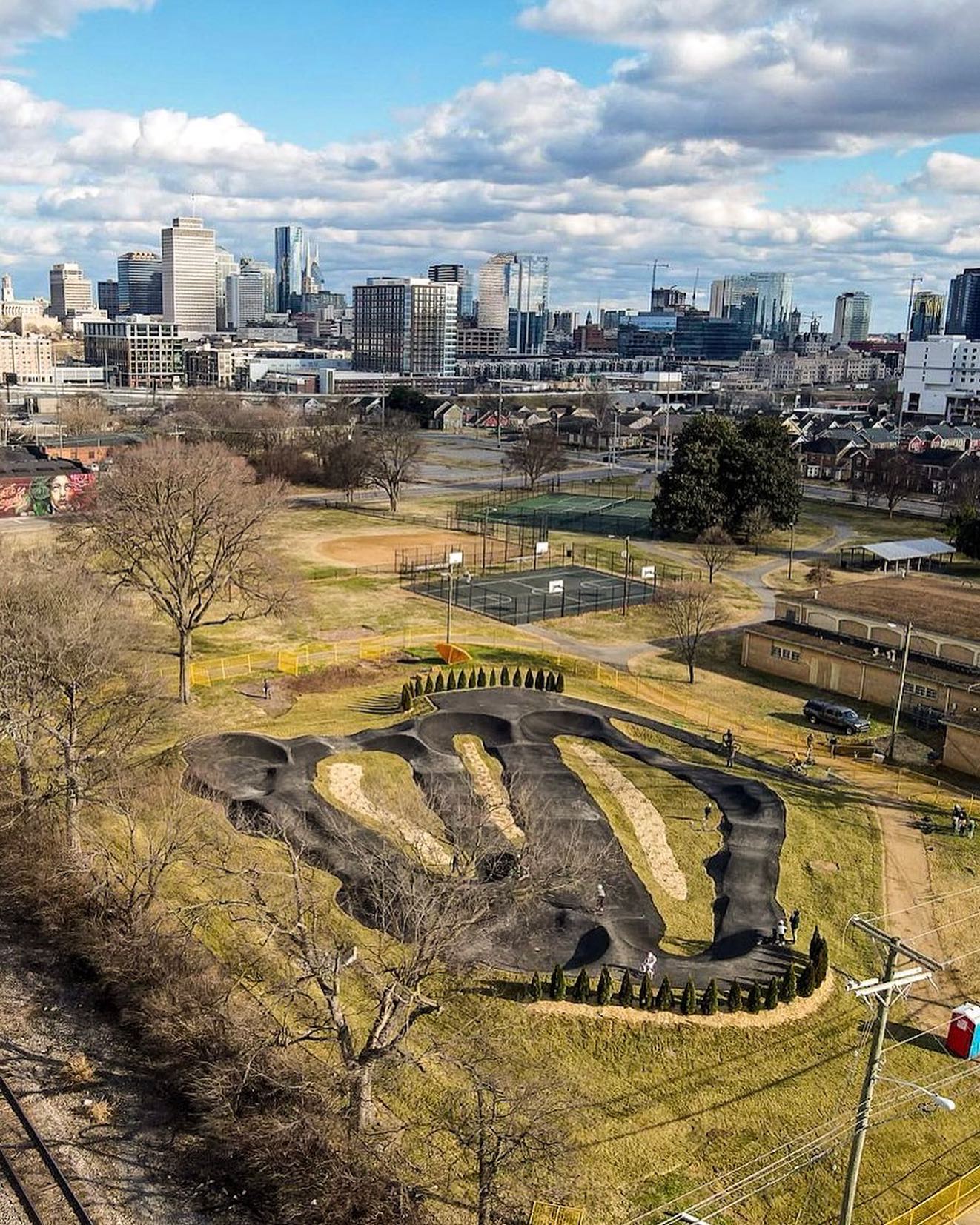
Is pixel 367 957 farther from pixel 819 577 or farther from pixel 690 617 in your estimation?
pixel 819 577

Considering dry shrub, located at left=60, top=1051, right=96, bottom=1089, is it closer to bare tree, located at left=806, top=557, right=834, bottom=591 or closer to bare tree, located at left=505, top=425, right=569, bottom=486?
bare tree, located at left=806, top=557, right=834, bottom=591

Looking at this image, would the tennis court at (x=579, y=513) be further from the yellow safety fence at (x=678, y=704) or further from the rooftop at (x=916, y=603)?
the yellow safety fence at (x=678, y=704)

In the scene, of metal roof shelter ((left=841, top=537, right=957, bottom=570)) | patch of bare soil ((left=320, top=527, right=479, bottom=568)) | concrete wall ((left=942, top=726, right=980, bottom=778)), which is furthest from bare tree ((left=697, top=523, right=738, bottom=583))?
concrete wall ((left=942, top=726, right=980, bottom=778))

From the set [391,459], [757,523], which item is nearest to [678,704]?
[757,523]

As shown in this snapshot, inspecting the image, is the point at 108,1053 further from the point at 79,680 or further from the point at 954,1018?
the point at 954,1018

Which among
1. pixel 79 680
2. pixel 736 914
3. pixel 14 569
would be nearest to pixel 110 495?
pixel 14 569

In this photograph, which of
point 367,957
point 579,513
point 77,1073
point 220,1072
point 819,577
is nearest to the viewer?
point 220,1072

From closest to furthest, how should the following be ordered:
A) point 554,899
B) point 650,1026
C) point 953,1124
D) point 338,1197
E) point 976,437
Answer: point 338,1197, point 953,1124, point 650,1026, point 554,899, point 976,437
